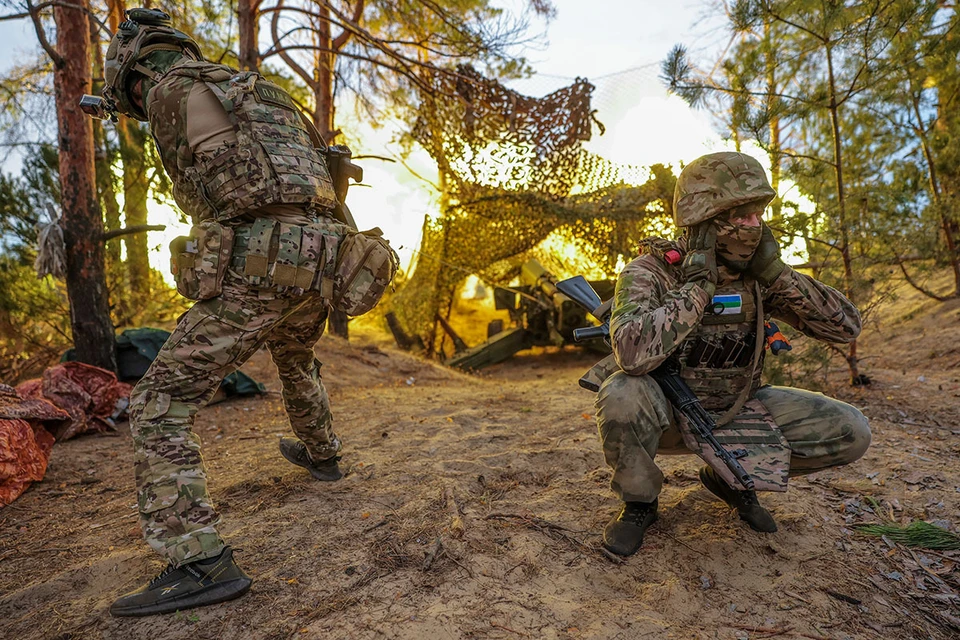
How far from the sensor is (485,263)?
23.5 feet

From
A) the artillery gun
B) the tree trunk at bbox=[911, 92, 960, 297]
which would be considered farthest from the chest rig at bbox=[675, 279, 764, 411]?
the tree trunk at bbox=[911, 92, 960, 297]

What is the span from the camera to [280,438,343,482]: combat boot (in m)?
2.85

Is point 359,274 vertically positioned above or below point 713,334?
above

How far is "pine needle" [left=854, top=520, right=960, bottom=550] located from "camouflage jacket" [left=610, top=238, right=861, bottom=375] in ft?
2.39

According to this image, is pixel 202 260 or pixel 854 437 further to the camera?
pixel 854 437

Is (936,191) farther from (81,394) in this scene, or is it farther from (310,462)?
(81,394)

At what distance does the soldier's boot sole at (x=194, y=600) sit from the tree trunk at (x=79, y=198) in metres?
3.33

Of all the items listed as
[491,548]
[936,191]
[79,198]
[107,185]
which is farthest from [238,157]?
[936,191]

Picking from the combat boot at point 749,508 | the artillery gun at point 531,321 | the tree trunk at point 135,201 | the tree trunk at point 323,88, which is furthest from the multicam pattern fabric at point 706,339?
the tree trunk at point 323,88

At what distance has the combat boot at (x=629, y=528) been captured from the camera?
83.0 inches

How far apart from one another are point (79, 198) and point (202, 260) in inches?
131

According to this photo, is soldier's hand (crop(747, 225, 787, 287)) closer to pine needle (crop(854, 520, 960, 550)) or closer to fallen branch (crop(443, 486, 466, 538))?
pine needle (crop(854, 520, 960, 550))

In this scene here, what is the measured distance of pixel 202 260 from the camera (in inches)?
78.4

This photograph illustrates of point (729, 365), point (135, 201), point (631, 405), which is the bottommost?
point (631, 405)
